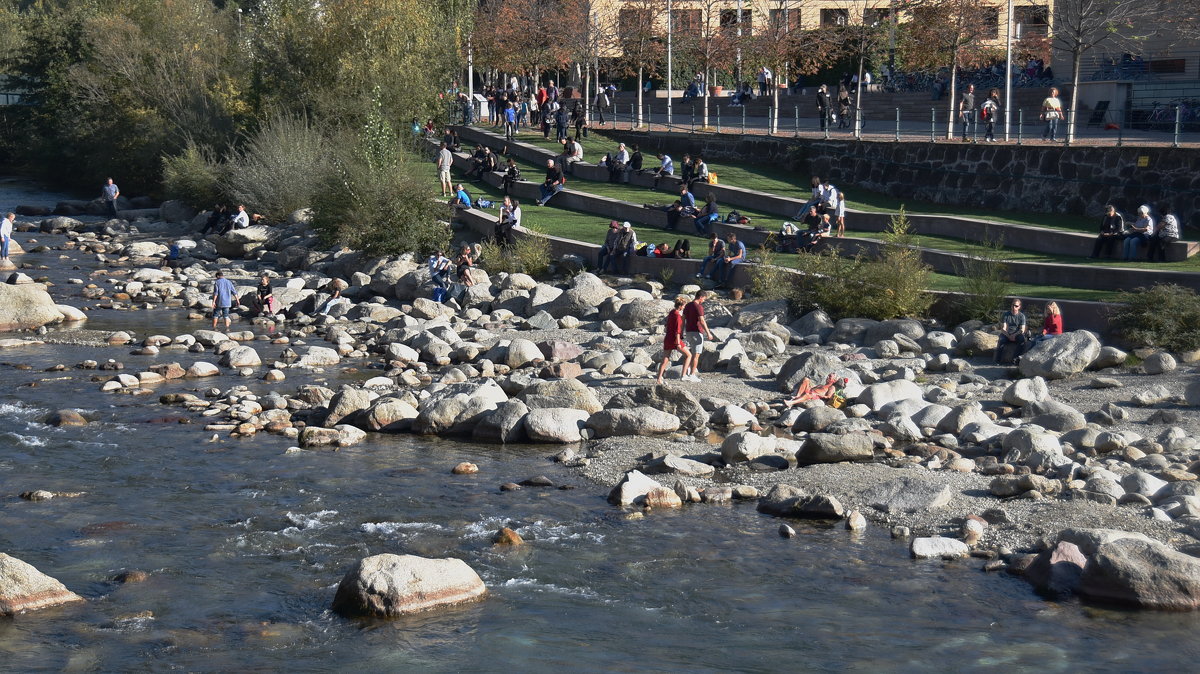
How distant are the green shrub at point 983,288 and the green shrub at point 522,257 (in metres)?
10.2

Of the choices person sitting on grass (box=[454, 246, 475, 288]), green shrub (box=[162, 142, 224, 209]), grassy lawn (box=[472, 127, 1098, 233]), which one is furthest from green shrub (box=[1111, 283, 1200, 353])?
green shrub (box=[162, 142, 224, 209])

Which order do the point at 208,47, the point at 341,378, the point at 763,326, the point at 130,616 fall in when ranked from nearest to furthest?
the point at 130,616
the point at 341,378
the point at 763,326
the point at 208,47

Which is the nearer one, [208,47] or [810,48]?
[810,48]

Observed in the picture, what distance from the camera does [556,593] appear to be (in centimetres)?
1109

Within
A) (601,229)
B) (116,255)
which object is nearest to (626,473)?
(601,229)

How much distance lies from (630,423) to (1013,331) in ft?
21.8

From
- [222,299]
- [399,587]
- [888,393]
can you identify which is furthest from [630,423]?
[222,299]

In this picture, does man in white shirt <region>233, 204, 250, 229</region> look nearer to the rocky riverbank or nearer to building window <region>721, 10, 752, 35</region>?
the rocky riverbank

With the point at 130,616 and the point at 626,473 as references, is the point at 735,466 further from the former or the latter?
the point at 130,616

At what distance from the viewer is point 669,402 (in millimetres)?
16672

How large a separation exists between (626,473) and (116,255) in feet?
90.4

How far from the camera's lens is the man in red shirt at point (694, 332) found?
1853 cm

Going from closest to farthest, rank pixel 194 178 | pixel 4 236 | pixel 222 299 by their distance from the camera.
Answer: pixel 222 299
pixel 4 236
pixel 194 178

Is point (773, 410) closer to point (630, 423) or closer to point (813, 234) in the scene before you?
point (630, 423)
